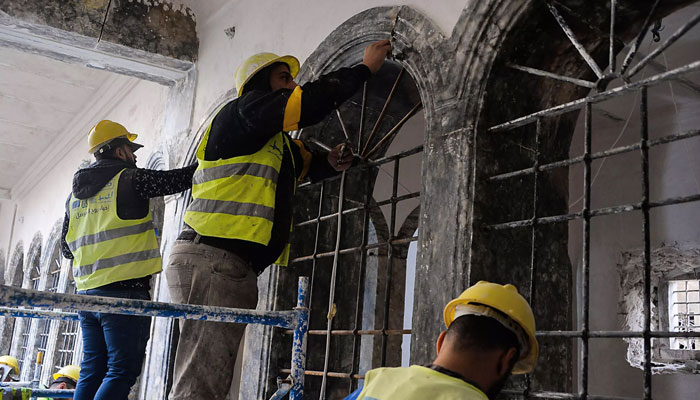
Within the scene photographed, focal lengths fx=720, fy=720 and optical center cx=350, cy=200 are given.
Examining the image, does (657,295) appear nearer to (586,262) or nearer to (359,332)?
(359,332)

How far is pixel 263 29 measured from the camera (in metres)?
5.02

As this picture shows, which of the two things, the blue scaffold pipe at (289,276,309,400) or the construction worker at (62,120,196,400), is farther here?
the construction worker at (62,120,196,400)

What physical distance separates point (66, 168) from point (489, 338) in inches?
413

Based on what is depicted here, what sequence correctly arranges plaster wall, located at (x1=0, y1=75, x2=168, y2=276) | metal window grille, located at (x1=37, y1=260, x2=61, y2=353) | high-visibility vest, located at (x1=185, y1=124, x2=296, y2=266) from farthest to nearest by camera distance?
metal window grille, located at (x1=37, y1=260, x2=61, y2=353), plaster wall, located at (x1=0, y1=75, x2=168, y2=276), high-visibility vest, located at (x1=185, y1=124, x2=296, y2=266)

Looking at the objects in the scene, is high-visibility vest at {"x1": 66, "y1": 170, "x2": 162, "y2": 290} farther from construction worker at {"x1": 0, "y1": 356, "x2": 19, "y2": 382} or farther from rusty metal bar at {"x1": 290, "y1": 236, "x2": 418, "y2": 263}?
construction worker at {"x1": 0, "y1": 356, "x2": 19, "y2": 382}

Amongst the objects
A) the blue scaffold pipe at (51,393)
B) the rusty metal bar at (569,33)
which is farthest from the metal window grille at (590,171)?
the blue scaffold pipe at (51,393)

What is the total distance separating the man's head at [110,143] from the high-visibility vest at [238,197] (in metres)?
1.03

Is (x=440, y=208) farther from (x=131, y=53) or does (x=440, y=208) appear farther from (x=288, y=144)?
(x=131, y=53)

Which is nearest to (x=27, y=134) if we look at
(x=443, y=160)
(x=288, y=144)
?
(x=288, y=144)

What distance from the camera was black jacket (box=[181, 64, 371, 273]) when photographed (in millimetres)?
3160

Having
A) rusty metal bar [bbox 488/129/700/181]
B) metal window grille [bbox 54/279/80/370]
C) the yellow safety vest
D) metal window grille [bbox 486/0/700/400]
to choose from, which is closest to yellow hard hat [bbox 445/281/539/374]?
the yellow safety vest

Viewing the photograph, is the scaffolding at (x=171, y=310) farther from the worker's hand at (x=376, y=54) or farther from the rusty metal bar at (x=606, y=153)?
the worker's hand at (x=376, y=54)

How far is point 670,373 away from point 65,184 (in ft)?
28.1

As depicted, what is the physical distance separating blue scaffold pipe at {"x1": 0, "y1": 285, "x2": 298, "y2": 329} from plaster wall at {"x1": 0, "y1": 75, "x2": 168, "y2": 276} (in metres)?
4.32
